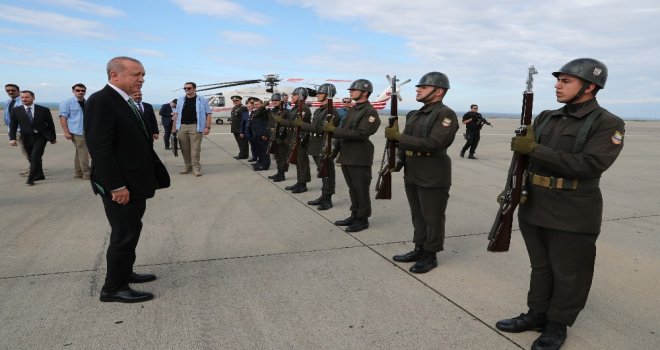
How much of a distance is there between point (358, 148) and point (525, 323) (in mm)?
2839

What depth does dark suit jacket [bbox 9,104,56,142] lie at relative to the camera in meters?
7.60

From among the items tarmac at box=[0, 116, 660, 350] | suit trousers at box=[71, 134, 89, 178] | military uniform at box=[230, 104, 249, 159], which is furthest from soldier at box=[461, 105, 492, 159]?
suit trousers at box=[71, 134, 89, 178]

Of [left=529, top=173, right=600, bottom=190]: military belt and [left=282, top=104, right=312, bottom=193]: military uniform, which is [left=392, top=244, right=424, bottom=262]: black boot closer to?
[left=529, top=173, right=600, bottom=190]: military belt

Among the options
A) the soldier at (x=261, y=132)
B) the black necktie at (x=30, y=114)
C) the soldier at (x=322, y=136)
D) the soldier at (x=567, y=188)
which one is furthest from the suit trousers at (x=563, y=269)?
the black necktie at (x=30, y=114)

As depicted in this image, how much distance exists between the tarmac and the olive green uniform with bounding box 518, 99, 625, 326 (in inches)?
17.3

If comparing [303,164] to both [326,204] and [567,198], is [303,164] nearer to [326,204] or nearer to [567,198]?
[326,204]

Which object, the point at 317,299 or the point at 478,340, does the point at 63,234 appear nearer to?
the point at 317,299

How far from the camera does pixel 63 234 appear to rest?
4.83 m

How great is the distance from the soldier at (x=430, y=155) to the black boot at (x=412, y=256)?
8 centimetres

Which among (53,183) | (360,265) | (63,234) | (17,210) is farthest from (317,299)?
(53,183)

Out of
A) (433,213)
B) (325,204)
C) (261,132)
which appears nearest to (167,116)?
(261,132)

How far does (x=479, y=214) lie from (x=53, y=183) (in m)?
7.39

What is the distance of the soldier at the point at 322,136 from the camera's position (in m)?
6.16

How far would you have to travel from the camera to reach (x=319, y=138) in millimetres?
6859
